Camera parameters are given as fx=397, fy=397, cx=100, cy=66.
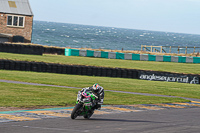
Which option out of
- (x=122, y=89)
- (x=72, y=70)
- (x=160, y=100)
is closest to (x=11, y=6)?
(x=72, y=70)

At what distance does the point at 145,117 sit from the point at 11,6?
5092cm

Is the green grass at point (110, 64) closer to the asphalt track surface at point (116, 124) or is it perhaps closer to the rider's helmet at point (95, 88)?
the asphalt track surface at point (116, 124)

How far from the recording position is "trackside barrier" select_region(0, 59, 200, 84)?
97.2ft

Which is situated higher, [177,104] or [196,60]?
[196,60]

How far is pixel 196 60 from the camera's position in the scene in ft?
147

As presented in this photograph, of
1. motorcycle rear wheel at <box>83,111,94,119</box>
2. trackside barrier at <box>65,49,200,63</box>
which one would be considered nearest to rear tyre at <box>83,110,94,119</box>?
motorcycle rear wheel at <box>83,111,94,119</box>

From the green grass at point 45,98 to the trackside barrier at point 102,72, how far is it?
9.44m

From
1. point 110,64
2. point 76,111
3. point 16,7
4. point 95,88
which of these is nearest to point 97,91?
point 95,88

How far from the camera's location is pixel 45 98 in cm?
1672

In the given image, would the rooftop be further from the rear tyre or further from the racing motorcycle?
the racing motorcycle

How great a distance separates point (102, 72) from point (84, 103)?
1871 centimetres

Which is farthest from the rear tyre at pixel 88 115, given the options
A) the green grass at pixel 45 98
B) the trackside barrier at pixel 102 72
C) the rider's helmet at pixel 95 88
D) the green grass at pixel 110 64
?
the green grass at pixel 110 64

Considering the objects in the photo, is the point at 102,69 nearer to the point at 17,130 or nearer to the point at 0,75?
the point at 0,75

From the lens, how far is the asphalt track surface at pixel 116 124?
988cm
